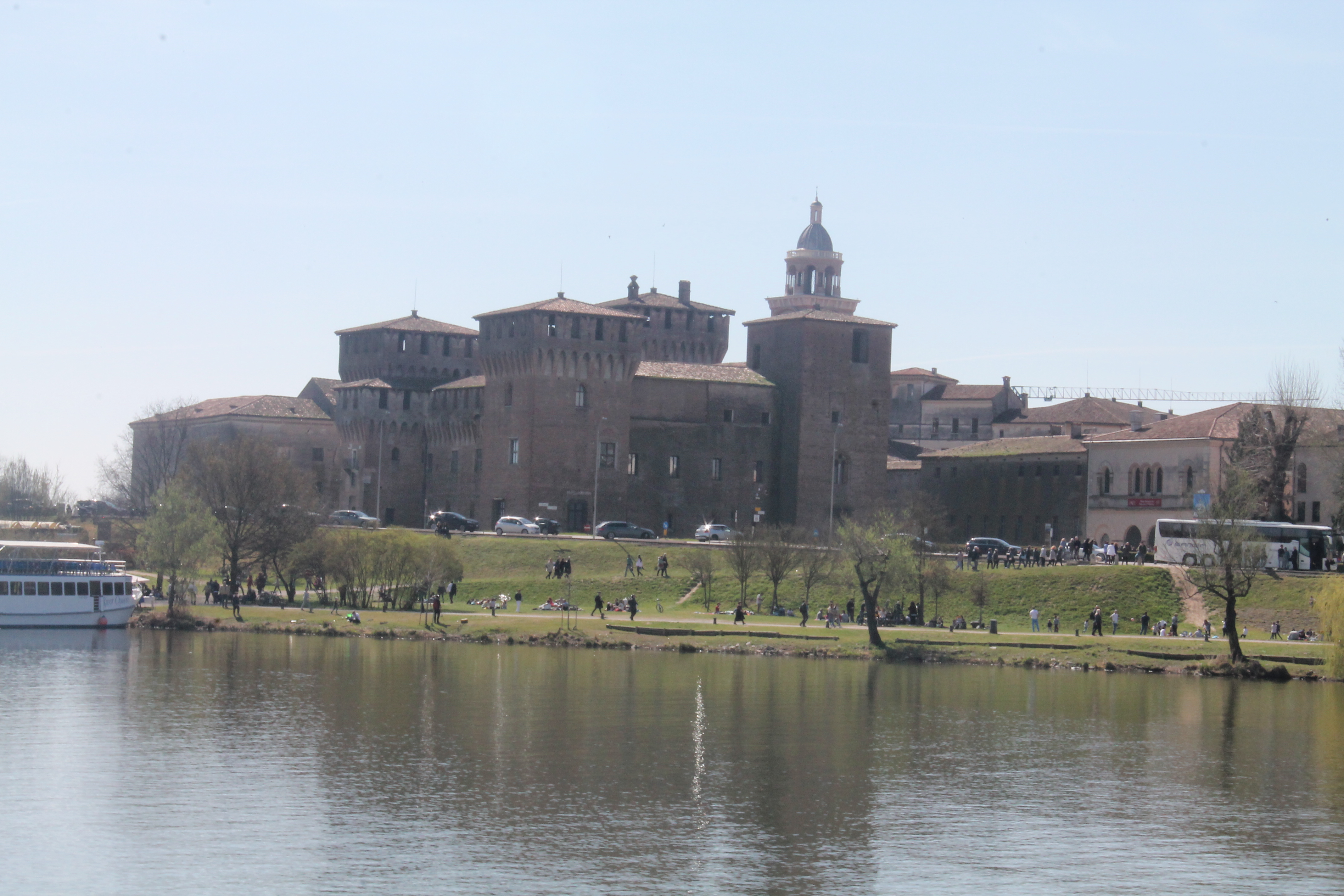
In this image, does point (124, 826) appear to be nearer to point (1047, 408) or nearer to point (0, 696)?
point (0, 696)

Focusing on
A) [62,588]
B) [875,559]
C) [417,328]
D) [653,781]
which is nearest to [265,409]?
[417,328]

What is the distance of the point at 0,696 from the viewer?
45531 millimetres

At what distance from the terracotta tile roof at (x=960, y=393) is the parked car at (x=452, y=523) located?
5360 cm

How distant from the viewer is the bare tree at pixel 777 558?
75000 mm

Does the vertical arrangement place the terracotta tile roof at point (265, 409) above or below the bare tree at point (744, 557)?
above

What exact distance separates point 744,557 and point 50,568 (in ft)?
103

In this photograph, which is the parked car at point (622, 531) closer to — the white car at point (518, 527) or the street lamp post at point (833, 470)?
the white car at point (518, 527)

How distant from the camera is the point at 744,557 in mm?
75562

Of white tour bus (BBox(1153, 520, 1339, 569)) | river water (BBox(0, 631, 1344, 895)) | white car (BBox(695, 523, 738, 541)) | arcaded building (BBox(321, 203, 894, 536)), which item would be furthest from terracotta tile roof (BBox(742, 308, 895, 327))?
river water (BBox(0, 631, 1344, 895))

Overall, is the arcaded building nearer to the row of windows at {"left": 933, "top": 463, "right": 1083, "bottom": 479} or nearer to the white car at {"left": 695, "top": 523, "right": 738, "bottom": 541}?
the white car at {"left": 695, "top": 523, "right": 738, "bottom": 541}

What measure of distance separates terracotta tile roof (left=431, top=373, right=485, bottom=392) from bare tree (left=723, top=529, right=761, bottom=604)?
3117cm

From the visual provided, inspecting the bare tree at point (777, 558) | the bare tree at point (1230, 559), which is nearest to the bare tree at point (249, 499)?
the bare tree at point (777, 558)

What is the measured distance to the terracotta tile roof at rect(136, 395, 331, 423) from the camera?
119 metres

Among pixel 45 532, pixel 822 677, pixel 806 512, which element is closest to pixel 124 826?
pixel 822 677
